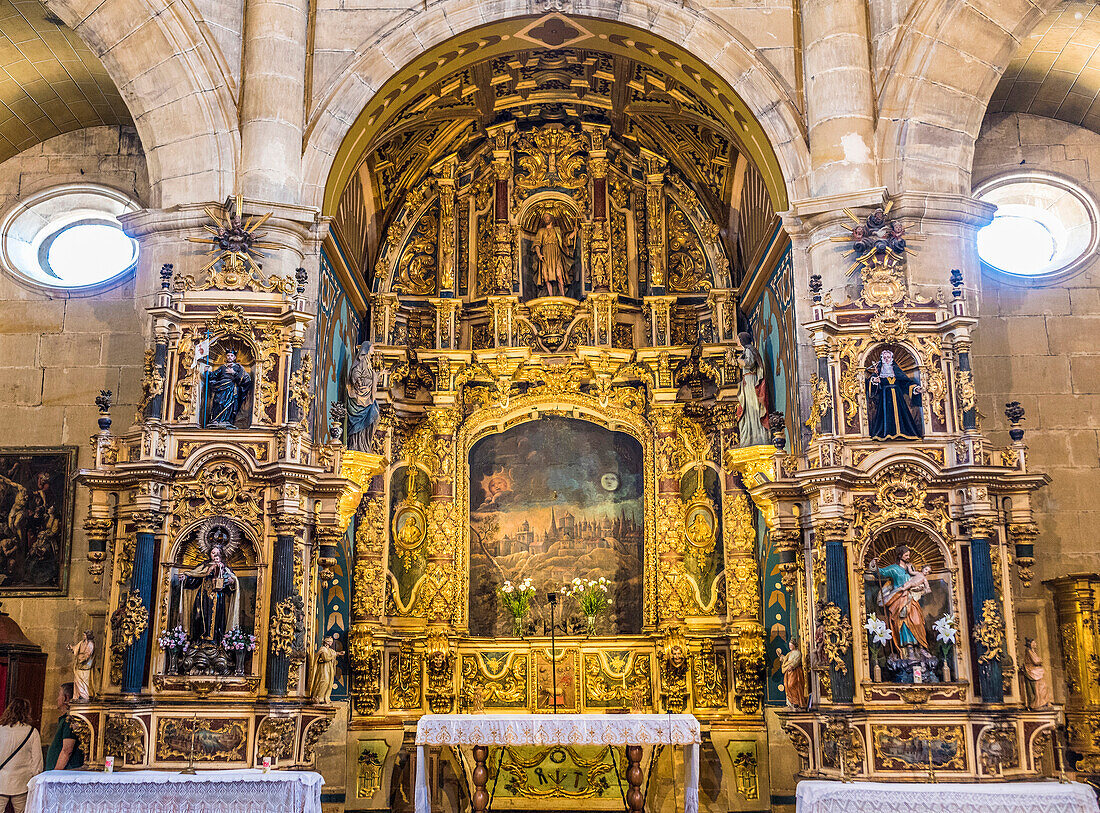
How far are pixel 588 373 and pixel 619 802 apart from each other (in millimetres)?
5876

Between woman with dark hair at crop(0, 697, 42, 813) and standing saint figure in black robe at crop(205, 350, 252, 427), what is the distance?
3.44 metres

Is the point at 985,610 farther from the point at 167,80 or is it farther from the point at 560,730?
the point at 167,80

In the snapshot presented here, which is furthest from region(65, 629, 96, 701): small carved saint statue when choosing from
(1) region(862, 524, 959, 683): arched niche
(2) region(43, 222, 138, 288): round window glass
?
(1) region(862, 524, 959, 683): arched niche

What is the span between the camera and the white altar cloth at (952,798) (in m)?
10.1

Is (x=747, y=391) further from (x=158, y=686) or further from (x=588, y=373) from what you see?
(x=158, y=686)

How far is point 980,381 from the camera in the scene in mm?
14492

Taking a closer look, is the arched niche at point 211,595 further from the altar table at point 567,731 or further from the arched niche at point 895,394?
the arched niche at point 895,394

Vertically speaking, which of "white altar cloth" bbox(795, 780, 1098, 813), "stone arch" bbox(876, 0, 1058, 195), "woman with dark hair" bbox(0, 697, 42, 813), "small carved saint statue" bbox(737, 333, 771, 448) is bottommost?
"white altar cloth" bbox(795, 780, 1098, 813)

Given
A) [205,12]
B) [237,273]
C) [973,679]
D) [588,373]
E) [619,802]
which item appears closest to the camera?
[973,679]

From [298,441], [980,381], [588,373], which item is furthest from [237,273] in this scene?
[980,381]

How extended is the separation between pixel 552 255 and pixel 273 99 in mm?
5063

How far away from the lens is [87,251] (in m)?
16.1

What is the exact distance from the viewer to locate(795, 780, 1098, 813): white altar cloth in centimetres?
1009

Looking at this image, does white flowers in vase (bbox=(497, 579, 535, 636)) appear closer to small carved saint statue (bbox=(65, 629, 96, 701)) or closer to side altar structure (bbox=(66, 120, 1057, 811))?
side altar structure (bbox=(66, 120, 1057, 811))
